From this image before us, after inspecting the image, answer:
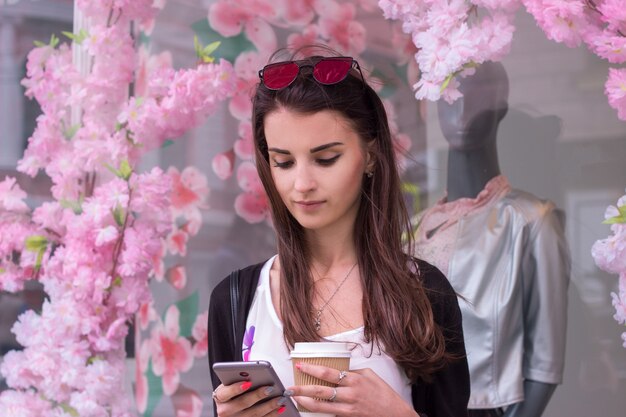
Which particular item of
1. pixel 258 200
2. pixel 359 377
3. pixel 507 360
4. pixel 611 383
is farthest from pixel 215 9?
pixel 359 377

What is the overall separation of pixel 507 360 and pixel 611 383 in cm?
33

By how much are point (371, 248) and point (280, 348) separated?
0.26 m

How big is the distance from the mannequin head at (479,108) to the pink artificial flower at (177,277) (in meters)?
1.07

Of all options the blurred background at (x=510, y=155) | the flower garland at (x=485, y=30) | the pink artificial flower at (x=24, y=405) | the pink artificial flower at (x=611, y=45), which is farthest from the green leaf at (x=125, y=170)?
the pink artificial flower at (x=611, y=45)

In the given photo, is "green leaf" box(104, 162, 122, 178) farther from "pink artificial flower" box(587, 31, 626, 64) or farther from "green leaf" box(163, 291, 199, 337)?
"pink artificial flower" box(587, 31, 626, 64)

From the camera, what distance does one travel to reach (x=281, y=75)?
1.72 metres

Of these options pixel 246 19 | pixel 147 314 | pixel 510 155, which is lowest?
pixel 147 314

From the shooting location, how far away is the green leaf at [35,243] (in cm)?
285

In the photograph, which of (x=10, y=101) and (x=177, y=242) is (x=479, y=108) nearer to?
(x=177, y=242)

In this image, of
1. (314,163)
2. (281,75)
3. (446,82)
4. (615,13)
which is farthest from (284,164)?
(615,13)

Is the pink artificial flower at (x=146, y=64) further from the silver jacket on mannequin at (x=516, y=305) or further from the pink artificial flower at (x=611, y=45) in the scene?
the pink artificial flower at (x=611, y=45)

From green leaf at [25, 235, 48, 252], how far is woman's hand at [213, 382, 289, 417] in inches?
59.7

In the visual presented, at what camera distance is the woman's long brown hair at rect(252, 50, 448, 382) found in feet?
5.41

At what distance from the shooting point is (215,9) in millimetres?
3357
